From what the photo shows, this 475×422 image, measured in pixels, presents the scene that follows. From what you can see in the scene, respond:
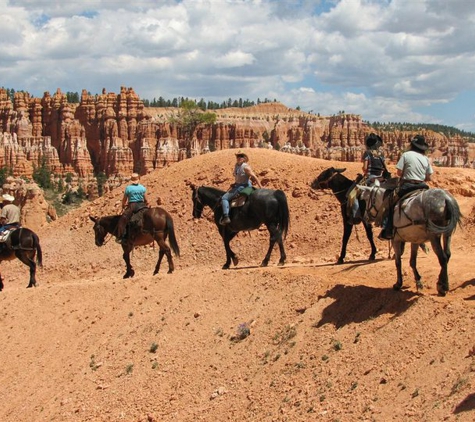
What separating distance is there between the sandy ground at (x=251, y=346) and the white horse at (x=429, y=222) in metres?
0.62

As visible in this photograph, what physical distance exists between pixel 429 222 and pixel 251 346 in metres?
3.88

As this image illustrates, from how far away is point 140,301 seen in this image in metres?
15.5

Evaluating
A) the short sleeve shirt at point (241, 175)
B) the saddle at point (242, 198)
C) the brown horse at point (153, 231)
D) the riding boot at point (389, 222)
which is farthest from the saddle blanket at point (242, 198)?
the riding boot at point (389, 222)

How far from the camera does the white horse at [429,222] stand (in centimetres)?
1023

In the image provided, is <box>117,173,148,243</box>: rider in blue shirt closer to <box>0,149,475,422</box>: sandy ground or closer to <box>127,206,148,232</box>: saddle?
<box>127,206,148,232</box>: saddle

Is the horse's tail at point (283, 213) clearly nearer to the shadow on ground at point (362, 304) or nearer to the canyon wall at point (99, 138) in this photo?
the shadow on ground at point (362, 304)

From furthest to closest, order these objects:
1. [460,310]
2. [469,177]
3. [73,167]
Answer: [73,167]
[469,177]
[460,310]

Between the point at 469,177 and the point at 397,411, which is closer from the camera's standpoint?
the point at 397,411

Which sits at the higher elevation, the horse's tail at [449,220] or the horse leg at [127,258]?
the horse's tail at [449,220]

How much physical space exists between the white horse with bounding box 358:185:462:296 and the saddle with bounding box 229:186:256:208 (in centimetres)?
586

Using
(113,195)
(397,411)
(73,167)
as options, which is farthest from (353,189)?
(73,167)

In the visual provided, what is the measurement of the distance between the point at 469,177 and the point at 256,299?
1485 centimetres

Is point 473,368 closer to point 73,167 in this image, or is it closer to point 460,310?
point 460,310

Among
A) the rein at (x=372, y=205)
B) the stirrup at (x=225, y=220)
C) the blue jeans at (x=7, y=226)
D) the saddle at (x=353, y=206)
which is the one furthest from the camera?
the blue jeans at (x=7, y=226)
